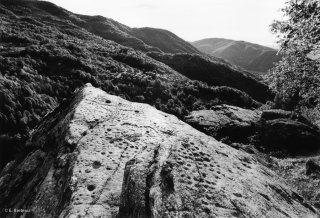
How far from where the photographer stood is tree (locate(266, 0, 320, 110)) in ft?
36.6

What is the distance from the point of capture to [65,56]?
2183 inches

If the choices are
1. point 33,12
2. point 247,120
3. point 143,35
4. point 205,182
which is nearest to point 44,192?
point 205,182

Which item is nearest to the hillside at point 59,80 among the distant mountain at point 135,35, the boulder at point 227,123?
the boulder at point 227,123

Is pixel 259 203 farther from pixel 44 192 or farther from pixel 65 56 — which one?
pixel 65 56

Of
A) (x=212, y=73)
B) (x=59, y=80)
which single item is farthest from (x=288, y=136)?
(x=212, y=73)

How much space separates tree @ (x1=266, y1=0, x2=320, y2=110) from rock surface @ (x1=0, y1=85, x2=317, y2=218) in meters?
7.42

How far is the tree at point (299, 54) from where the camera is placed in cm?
1116

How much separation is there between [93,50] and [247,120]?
52.1 m

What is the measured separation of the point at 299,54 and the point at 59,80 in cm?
4071

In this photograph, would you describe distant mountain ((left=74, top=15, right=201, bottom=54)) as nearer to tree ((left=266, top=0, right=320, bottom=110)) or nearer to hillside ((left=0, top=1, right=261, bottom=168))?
hillside ((left=0, top=1, right=261, bottom=168))

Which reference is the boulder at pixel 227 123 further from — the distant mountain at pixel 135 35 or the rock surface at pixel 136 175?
the distant mountain at pixel 135 35

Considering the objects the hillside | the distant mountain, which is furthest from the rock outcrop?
the distant mountain

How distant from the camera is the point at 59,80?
150ft

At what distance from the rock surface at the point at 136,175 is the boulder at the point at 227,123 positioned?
20.5 m
